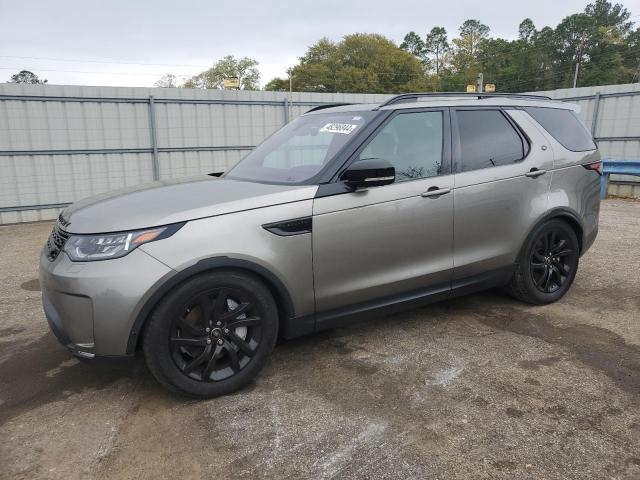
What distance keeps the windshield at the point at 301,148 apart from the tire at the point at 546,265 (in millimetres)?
1830

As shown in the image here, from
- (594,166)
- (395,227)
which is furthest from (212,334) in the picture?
(594,166)

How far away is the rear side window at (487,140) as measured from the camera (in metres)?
3.77

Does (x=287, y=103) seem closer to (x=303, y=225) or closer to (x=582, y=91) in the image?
(x=582, y=91)

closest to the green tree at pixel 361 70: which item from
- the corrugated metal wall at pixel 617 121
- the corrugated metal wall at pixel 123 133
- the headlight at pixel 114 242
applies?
the corrugated metal wall at pixel 617 121

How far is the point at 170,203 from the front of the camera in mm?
2918

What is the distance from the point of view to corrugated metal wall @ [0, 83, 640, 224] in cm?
938

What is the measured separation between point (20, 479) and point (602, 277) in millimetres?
5317

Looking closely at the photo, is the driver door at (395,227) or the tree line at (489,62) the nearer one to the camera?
the driver door at (395,227)

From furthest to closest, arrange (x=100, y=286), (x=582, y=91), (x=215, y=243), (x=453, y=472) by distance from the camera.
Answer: (x=582, y=91) → (x=215, y=243) → (x=100, y=286) → (x=453, y=472)

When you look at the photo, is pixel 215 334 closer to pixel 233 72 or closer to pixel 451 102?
pixel 451 102

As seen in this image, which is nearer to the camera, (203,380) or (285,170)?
(203,380)

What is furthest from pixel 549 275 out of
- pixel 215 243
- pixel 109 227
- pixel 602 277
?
pixel 109 227

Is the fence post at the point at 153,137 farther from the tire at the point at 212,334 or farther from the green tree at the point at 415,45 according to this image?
the green tree at the point at 415,45

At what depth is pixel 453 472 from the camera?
7.43 ft
